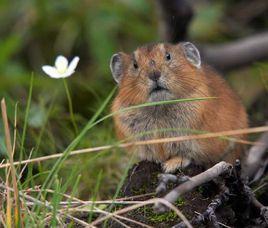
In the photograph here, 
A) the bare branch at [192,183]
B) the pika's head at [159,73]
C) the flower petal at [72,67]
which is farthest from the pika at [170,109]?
the bare branch at [192,183]

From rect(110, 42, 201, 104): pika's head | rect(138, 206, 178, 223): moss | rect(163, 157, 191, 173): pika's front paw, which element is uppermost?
rect(110, 42, 201, 104): pika's head

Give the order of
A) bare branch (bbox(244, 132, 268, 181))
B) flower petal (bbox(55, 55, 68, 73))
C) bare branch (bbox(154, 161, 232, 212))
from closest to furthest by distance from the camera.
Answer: bare branch (bbox(154, 161, 232, 212)) → flower petal (bbox(55, 55, 68, 73)) → bare branch (bbox(244, 132, 268, 181))

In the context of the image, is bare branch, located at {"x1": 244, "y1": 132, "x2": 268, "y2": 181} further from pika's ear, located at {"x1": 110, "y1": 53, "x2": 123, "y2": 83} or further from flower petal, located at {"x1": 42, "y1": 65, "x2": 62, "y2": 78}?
flower petal, located at {"x1": 42, "y1": 65, "x2": 62, "y2": 78}

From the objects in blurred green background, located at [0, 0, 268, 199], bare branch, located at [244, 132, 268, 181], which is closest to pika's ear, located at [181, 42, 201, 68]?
bare branch, located at [244, 132, 268, 181]

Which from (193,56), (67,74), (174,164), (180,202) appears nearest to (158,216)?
(180,202)

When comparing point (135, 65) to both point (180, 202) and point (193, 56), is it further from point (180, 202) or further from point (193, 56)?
point (180, 202)

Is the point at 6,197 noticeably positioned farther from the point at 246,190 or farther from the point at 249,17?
the point at 249,17
